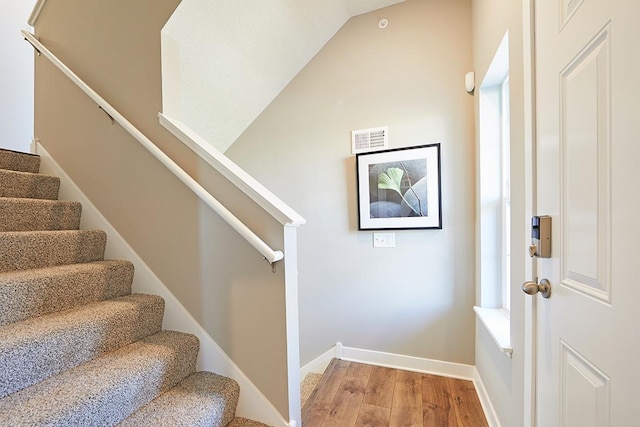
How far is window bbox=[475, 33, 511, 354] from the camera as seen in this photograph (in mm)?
1696

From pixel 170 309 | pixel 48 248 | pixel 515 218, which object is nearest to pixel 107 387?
pixel 170 309

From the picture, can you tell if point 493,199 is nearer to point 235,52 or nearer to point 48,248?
Result: point 235,52

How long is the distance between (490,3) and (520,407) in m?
1.96

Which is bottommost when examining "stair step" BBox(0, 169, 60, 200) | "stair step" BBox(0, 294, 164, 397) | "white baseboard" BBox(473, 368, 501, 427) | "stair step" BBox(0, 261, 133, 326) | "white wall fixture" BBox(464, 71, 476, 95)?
"white baseboard" BBox(473, 368, 501, 427)

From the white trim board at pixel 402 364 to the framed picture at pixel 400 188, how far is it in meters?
1.02

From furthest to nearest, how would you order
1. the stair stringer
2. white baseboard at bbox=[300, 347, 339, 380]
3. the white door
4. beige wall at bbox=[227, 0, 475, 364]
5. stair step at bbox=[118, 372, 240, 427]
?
white baseboard at bbox=[300, 347, 339, 380]
beige wall at bbox=[227, 0, 475, 364]
the stair stringer
stair step at bbox=[118, 372, 240, 427]
the white door

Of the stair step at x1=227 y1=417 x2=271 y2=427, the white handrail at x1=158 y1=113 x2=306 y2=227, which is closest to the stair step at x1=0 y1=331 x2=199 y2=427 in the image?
the stair step at x1=227 y1=417 x2=271 y2=427

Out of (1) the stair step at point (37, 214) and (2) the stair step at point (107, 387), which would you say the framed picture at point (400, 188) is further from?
(1) the stair step at point (37, 214)

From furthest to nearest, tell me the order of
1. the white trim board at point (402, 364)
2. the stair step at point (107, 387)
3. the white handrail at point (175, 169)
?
1. the white trim board at point (402, 364)
2. the white handrail at point (175, 169)
3. the stair step at point (107, 387)

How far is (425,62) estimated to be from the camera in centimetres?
209

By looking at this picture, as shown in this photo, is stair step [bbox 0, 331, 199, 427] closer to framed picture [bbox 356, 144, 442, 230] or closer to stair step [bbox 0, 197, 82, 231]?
stair step [bbox 0, 197, 82, 231]

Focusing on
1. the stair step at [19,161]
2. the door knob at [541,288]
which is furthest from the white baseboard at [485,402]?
the stair step at [19,161]

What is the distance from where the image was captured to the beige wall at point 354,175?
2002 mm

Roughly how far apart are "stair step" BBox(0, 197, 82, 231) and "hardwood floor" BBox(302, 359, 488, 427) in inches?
73.4
